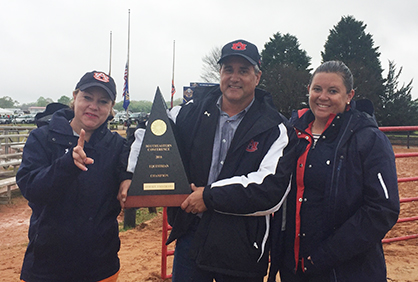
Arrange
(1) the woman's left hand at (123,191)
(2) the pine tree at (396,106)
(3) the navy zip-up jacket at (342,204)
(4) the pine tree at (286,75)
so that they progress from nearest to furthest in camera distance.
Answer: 1. (3) the navy zip-up jacket at (342,204)
2. (1) the woman's left hand at (123,191)
3. (2) the pine tree at (396,106)
4. (4) the pine tree at (286,75)

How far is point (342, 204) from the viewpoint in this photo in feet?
6.95

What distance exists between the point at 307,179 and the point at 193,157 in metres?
0.85

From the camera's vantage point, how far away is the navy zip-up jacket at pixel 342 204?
2.02 metres

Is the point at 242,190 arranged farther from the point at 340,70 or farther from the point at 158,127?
the point at 340,70

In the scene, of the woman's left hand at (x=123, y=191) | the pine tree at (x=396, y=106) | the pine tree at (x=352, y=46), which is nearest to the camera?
the woman's left hand at (x=123, y=191)

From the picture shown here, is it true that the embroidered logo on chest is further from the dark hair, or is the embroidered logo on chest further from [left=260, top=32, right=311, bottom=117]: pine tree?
[left=260, top=32, right=311, bottom=117]: pine tree

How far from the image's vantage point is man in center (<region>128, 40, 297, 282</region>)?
2084 millimetres

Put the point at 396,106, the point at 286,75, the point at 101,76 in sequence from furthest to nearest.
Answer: the point at 286,75 → the point at 396,106 → the point at 101,76

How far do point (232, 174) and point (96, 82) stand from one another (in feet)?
4.01

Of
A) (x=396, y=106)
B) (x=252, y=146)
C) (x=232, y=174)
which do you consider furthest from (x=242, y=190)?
(x=396, y=106)

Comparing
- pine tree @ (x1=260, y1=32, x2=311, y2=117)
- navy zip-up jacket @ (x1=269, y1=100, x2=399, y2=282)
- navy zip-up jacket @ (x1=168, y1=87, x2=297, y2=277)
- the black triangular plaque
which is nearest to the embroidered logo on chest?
navy zip-up jacket @ (x1=168, y1=87, x2=297, y2=277)

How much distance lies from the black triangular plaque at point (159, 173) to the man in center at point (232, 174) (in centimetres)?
10

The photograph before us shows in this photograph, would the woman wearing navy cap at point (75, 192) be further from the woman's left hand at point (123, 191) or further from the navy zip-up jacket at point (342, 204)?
the navy zip-up jacket at point (342, 204)

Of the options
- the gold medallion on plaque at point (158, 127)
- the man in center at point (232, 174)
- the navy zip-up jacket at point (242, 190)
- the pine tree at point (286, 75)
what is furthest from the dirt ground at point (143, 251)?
the pine tree at point (286, 75)
